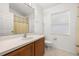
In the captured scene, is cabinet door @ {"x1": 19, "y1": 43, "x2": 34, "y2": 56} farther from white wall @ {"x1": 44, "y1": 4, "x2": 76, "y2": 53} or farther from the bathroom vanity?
white wall @ {"x1": 44, "y1": 4, "x2": 76, "y2": 53}

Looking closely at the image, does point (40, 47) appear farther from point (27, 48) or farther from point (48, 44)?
point (27, 48)

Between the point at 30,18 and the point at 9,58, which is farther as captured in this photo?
the point at 30,18

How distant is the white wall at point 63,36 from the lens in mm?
1463

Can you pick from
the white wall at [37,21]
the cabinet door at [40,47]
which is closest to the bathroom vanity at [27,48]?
the cabinet door at [40,47]

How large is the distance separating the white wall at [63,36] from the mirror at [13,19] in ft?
1.27

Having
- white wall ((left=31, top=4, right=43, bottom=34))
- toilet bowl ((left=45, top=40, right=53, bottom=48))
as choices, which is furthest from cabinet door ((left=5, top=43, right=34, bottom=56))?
white wall ((left=31, top=4, right=43, bottom=34))

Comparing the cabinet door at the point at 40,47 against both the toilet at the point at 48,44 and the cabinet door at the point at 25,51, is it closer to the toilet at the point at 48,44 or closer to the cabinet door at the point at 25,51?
the toilet at the point at 48,44

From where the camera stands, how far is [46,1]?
1.44 meters

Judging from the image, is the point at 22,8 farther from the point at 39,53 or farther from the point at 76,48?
the point at 76,48

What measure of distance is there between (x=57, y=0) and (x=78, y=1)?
355 mm

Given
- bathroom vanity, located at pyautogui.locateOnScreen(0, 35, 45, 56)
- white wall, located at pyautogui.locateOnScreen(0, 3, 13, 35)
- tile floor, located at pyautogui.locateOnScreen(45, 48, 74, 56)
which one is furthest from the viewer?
tile floor, located at pyautogui.locateOnScreen(45, 48, 74, 56)

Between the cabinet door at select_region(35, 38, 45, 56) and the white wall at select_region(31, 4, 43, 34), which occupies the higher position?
the white wall at select_region(31, 4, 43, 34)

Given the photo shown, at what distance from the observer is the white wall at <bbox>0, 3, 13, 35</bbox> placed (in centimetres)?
132

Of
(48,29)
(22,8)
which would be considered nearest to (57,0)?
(48,29)
